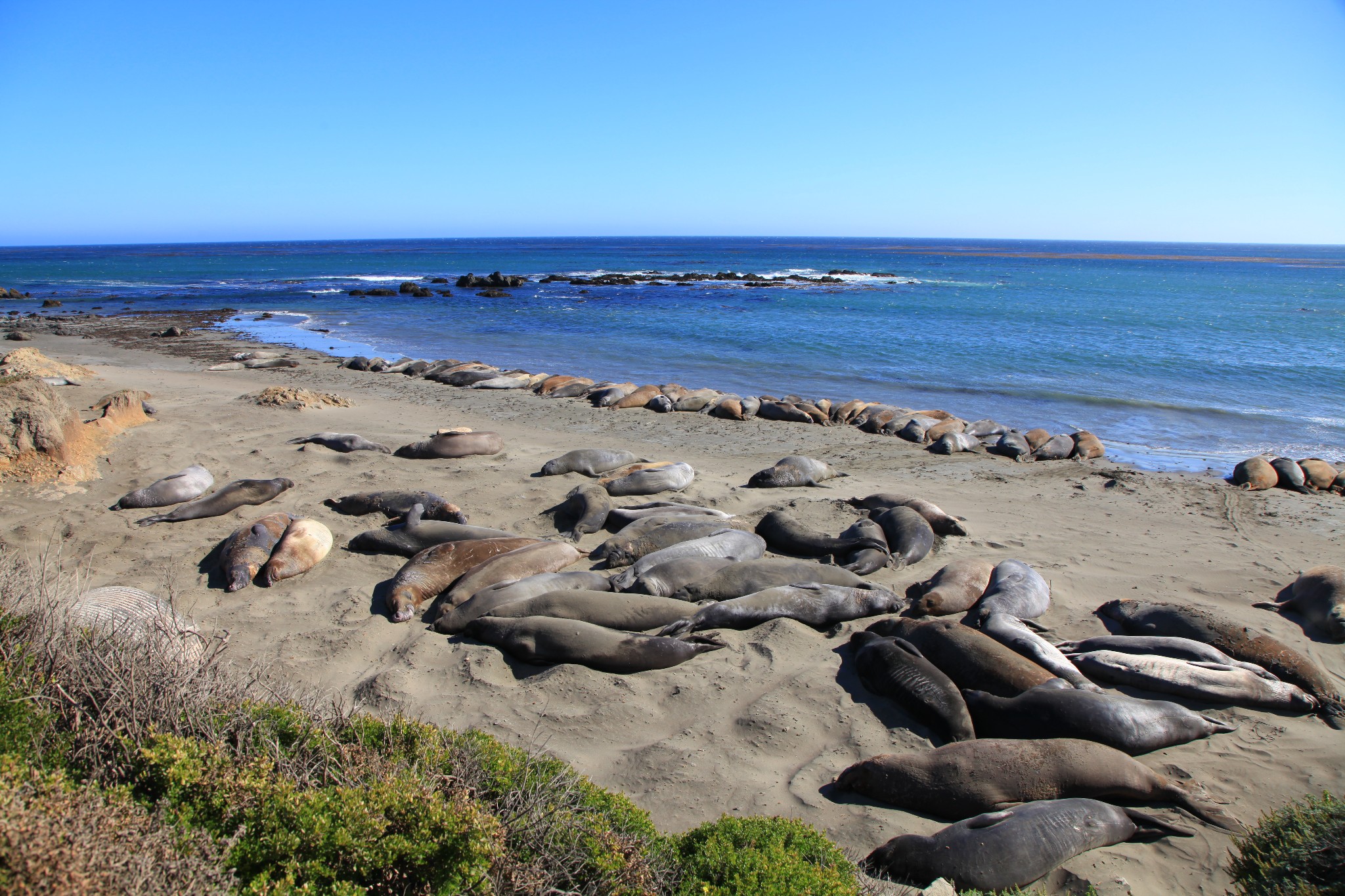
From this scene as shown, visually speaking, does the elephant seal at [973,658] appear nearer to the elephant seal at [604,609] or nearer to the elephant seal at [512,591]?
the elephant seal at [604,609]

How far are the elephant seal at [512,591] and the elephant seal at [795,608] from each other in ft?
2.81

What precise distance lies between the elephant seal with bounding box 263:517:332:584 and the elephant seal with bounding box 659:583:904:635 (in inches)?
133

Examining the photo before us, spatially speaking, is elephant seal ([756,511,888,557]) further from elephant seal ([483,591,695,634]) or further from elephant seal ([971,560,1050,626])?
elephant seal ([483,591,695,634])

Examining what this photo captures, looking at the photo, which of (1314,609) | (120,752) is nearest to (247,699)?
(120,752)

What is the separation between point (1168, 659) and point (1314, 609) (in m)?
2.20

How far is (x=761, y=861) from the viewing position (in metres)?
3.02

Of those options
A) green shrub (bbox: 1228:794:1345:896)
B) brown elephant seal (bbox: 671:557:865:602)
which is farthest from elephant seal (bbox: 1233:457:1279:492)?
green shrub (bbox: 1228:794:1345:896)

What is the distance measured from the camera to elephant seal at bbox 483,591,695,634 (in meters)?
5.73

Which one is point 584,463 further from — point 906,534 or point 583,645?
point 583,645

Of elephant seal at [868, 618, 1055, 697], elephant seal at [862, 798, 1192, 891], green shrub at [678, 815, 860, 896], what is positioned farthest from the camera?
elephant seal at [868, 618, 1055, 697]

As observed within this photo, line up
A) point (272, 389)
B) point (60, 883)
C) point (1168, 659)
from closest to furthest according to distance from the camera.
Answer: point (60, 883) → point (1168, 659) → point (272, 389)

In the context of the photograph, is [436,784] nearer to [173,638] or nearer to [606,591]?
[173,638]

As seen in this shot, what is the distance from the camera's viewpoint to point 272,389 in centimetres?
1311

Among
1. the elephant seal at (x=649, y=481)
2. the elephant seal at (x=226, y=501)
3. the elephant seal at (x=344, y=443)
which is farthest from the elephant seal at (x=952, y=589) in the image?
the elephant seal at (x=344, y=443)
